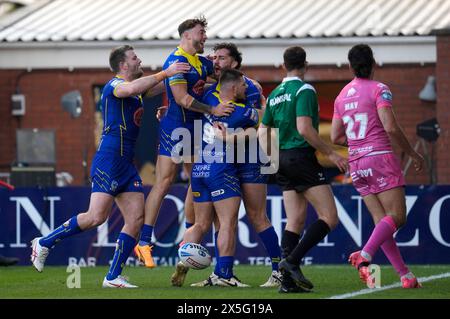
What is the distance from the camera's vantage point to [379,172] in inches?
440

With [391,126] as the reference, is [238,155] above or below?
below

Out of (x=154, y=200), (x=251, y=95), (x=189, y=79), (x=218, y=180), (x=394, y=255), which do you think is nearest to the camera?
(x=394, y=255)

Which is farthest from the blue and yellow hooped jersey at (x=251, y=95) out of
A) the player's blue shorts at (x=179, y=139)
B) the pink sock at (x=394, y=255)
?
the pink sock at (x=394, y=255)

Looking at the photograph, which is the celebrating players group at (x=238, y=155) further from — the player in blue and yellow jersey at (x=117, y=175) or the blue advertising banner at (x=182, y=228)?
the blue advertising banner at (x=182, y=228)

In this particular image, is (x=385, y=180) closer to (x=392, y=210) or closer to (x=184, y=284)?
(x=392, y=210)

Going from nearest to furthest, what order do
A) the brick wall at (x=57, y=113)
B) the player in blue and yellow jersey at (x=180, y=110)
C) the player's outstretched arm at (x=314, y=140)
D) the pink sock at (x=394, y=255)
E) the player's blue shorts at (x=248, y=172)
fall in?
the player's outstretched arm at (x=314, y=140)
the pink sock at (x=394, y=255)
the player's blue shorts at (x=248, y=172)
the player in blue and yellow jersey at (x=180, y=110)
the brick wall at (x=57, y=113)

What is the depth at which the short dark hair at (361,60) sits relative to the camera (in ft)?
36.9

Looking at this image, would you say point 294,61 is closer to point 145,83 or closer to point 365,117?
point 365,117

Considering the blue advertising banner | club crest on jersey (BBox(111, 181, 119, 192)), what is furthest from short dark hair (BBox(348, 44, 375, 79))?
the blue advertising banner

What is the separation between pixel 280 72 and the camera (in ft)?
75.5

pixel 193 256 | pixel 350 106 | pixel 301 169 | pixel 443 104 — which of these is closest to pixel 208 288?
pixel 193 256

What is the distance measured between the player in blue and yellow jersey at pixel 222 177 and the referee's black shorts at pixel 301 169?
0.59m

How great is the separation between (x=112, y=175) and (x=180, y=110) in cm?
107
